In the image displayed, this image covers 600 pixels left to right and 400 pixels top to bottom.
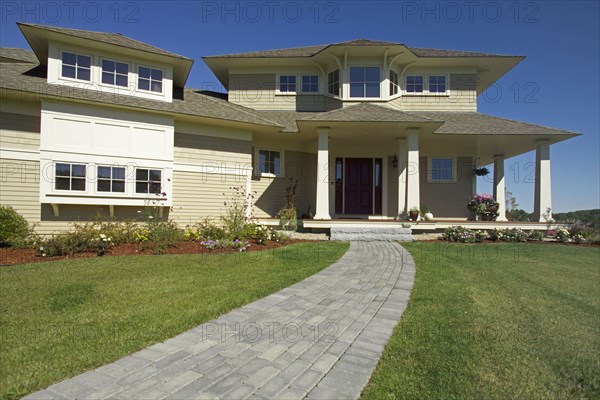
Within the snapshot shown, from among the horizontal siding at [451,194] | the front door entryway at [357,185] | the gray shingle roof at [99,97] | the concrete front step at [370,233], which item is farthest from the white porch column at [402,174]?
the gray shingle roof at [99,97]

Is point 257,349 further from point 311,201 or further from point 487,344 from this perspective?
point 311,201

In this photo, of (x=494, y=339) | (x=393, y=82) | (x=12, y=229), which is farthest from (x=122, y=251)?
(x=393, y=82)

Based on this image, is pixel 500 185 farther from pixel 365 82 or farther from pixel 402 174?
pixel 365 82

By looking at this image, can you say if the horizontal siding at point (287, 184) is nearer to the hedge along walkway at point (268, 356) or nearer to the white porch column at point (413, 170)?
the white porch column at point (413, 170)

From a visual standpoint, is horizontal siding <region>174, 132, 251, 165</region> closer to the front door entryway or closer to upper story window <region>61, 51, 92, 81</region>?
upper story window <region>61, 51, 92, 81</region>

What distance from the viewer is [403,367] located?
2.73 m

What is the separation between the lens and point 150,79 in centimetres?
1125

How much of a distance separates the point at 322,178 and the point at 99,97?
7.50m

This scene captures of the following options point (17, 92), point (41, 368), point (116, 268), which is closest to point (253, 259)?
point (116, 268)

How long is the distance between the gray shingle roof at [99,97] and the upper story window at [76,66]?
1.71 feet

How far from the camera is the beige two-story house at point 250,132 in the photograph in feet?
31.2

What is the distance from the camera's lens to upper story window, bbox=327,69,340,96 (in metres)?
14.5

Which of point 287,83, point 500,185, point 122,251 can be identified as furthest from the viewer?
point 287,83

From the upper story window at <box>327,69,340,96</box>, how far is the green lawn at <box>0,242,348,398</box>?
30.5 feet
